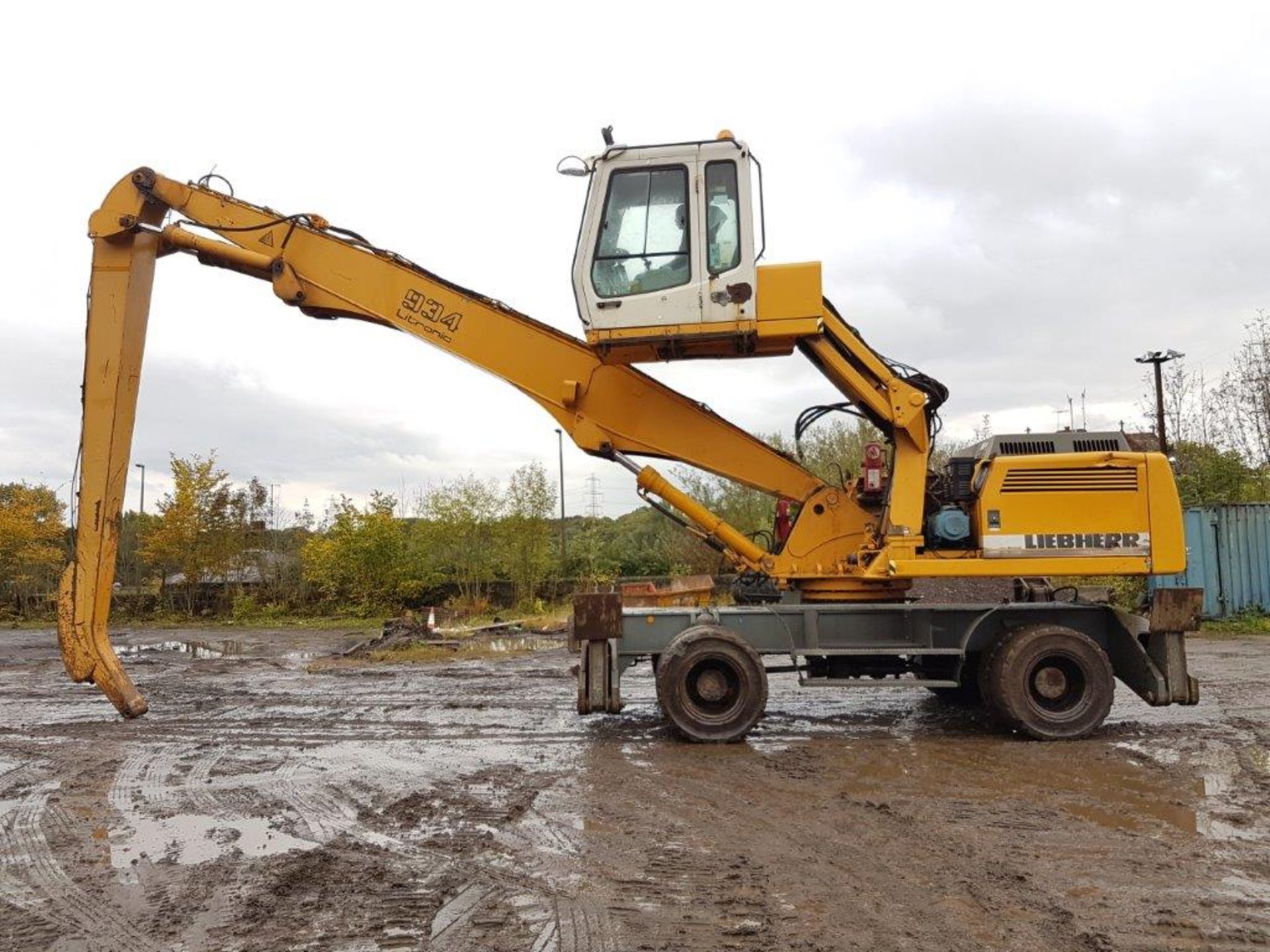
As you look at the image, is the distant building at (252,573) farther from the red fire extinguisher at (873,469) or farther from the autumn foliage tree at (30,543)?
the red fire extinguisher at (873,469)

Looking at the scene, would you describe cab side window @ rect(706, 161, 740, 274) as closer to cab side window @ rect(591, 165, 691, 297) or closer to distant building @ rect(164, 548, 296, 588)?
cab side window @ rect(591, 165, 691, 297)

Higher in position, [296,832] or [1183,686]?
[1183,686]

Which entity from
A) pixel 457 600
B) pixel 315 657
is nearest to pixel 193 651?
pixel 315 657

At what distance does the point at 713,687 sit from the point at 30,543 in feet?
100

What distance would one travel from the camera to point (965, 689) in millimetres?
9109

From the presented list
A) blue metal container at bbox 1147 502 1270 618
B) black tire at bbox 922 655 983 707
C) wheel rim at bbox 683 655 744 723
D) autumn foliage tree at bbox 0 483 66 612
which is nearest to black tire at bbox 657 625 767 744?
wheel rim at bbox 683 655 744 723

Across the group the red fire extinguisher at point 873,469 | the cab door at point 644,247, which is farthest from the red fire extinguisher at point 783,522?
the cab door at point 644,247

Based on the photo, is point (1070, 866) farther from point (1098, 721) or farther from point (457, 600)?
point (457, 600)

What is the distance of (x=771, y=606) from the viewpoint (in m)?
7.72

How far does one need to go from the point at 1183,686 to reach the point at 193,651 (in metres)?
17.2

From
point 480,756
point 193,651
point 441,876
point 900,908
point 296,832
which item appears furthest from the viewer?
point 193,651

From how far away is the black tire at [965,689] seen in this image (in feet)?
26.7

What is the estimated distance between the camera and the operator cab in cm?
725

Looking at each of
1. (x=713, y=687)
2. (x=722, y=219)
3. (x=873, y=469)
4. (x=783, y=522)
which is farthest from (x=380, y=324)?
(x=873, y=469)
